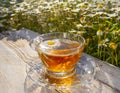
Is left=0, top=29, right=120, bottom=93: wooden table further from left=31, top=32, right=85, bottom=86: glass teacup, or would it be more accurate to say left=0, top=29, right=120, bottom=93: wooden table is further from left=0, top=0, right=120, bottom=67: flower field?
left=0, top=0, right=120, bottom=67: flower field

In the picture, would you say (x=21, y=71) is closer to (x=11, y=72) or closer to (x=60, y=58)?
(x=11, y=72)

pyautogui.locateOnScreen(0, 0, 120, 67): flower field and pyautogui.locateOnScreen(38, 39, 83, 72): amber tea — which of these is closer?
pyautogui.locateOnScreen(38, 39, 83, 72): amber tea

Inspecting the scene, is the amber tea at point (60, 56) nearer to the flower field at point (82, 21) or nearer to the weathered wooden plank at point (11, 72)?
the weathered wooden plank at point (11, 72)

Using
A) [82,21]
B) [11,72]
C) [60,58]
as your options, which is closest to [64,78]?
[60,58]

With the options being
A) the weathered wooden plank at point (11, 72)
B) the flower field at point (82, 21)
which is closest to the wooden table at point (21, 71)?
the weathered wooden plank at point (11, 72)

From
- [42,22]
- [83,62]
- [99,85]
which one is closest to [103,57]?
[83,62]

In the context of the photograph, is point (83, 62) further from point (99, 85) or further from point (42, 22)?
point (42, 22)

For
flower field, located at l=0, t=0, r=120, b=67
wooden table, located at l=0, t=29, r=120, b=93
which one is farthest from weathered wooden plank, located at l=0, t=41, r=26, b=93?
flower field, located at l=0, t=0, r=120, b=67
